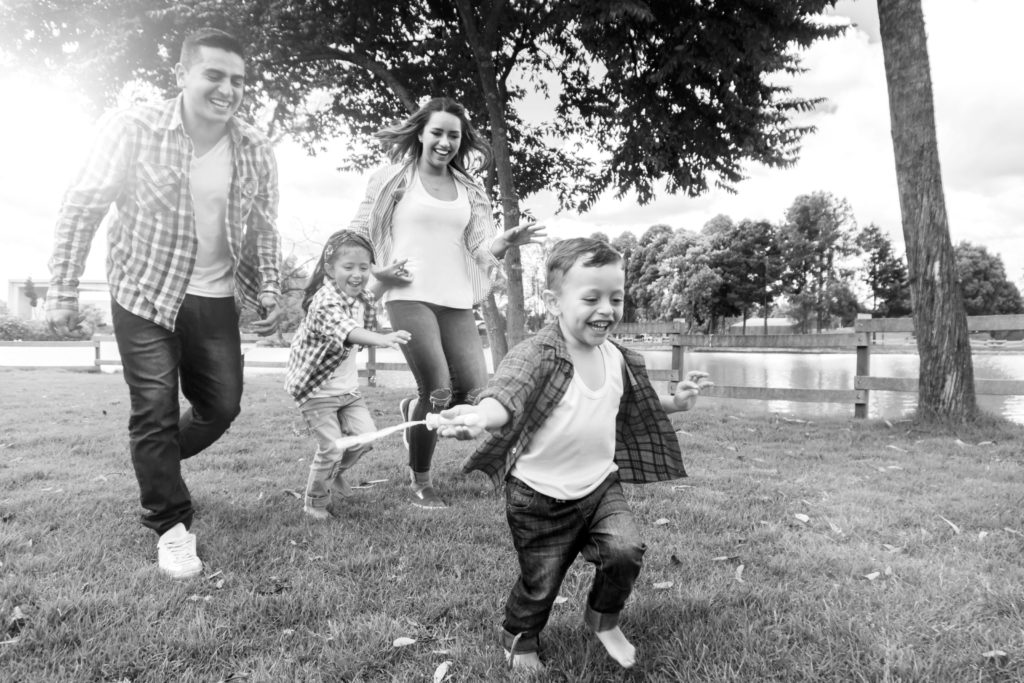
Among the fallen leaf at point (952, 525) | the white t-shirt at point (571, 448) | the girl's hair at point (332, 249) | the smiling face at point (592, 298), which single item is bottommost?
the fallen leaf at point (952, 525)

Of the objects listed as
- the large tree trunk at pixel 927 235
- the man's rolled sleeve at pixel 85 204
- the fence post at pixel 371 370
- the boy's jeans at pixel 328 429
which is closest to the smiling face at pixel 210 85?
the man's rolled sleeve at pixel 85 204

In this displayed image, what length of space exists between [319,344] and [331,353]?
9cm

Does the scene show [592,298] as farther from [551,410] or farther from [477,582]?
[477,582]

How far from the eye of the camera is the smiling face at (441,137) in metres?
4.02

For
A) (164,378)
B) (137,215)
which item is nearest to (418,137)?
(137,215)

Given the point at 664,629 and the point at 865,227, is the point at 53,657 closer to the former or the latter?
the point at 664,629

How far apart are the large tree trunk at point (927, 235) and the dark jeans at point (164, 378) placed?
7289 millimetres

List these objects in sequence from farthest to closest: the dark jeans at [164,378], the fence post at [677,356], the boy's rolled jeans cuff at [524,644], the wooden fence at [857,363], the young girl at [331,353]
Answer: the fence post at [677,356] → the wooden fence at [857,363] → the young girl at [331,353] → the dark jeans at [164,378] → the boy's rolled jeans cuff at [524,644]

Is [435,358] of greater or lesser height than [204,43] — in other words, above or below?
below

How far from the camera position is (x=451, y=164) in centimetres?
438

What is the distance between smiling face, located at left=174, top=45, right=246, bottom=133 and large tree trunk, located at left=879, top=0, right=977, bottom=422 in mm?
7198

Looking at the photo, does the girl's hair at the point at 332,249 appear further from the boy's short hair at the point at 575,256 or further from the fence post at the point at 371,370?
the fence post at the point at 371,370

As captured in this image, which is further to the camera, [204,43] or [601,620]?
[204,43]

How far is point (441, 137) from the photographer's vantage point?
402cm
